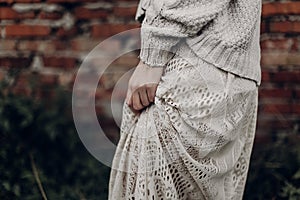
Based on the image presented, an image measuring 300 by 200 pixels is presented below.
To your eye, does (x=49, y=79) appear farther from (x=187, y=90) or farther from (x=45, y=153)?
(x=187, y=90)

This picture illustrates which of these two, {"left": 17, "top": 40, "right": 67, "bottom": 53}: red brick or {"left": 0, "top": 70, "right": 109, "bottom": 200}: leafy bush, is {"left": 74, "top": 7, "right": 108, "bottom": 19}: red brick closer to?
{"left": 17, "top": 40, "right": 67, "bottom": 53}: red brick

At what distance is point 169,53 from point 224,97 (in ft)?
0.77

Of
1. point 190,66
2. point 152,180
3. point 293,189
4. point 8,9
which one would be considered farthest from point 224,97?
point 8,9

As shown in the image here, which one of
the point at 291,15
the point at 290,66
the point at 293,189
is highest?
the point at 291,15

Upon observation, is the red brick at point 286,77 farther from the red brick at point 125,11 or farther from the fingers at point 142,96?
the fingers at point 142,96

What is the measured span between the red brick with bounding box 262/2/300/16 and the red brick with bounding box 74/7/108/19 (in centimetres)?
86

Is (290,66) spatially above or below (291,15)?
below

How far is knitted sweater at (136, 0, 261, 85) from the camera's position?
248 cm

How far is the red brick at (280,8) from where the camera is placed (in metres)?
3.78

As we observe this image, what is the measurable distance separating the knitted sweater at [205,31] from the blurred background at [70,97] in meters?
1.24

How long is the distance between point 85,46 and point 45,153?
622mm

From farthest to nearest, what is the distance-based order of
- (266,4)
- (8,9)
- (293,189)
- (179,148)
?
(8,9)
(266,4)
(293,189)
(179,148)

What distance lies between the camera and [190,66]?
8.29 ft

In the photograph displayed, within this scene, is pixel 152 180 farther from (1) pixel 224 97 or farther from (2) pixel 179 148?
(1) pixel 224 97
